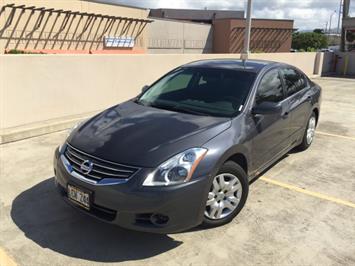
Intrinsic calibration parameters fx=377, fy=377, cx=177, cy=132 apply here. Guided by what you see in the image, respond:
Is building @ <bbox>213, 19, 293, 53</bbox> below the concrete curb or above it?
above

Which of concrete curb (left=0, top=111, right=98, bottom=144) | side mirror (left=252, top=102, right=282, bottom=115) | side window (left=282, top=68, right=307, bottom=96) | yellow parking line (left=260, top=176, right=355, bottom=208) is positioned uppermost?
side window (left=282, top=68, right=307, bottom=96)

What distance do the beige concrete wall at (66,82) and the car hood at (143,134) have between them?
138 inches

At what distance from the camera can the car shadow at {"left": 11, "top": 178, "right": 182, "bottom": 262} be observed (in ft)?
10.8

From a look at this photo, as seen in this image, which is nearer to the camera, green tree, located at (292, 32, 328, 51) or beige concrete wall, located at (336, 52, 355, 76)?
beige concrete wall, located at (336, 52, 355, 76)

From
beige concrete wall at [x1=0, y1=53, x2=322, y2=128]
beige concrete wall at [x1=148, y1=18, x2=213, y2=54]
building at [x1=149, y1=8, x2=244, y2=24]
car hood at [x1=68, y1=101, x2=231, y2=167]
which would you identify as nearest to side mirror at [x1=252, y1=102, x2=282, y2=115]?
car hood at [x1=68, y1=101, x2=231, y2=167]

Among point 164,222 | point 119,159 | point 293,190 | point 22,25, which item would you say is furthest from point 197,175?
point 22,25

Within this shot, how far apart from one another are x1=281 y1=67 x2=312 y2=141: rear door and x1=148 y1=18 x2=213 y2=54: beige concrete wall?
82.1 ft

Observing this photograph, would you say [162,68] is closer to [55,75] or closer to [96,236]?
[55,75]

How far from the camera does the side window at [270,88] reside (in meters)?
4.44

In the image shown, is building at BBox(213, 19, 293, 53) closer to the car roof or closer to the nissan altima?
the car roof

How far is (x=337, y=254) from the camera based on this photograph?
3354 millimetres

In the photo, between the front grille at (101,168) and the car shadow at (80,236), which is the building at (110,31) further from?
the front grille at (101,168)

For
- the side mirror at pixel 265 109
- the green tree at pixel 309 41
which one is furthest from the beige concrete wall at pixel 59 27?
the green tree at pixel 309 41

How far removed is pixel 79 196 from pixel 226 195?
4.57 ft
